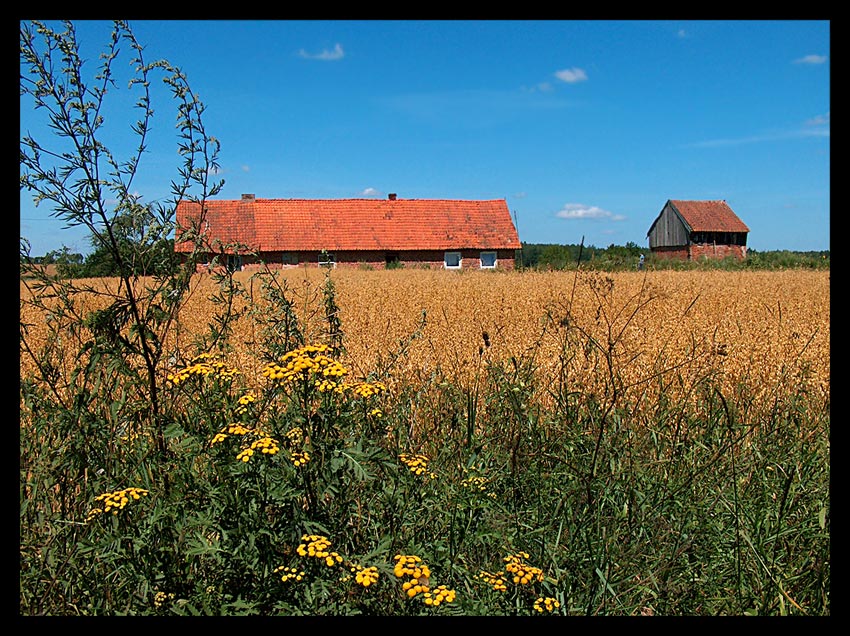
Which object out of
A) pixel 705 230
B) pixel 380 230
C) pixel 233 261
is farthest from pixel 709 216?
pixel 233 261

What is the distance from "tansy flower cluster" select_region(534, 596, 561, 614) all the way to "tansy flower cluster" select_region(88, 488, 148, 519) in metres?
1.42

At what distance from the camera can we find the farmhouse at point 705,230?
180ft

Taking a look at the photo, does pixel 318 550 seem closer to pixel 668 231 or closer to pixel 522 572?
pixel 522 572

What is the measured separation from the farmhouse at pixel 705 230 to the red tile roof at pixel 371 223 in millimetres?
18962

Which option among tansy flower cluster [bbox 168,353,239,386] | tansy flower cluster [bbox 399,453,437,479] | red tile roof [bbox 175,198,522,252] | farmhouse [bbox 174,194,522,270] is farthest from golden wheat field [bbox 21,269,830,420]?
red tile roof [bbox 175,198,522,252]

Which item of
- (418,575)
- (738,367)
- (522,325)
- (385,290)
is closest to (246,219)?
(385,290)

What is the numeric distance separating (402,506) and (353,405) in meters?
0.47

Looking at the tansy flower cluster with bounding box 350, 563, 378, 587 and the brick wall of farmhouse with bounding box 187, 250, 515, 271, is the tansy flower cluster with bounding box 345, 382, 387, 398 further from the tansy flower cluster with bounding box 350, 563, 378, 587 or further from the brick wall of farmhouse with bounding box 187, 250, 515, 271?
the brick wall of farmhouse with bounding box 187, 250, 515, 271

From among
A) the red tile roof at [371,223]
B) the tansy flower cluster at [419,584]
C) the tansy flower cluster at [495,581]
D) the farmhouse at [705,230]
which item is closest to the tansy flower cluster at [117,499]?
the tansy flower cluster at [419,584]

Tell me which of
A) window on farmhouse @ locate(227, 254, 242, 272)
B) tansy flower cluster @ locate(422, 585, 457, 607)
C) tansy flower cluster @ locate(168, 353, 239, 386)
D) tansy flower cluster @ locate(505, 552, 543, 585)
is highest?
window on farmhouse @ locate(227, 254, 242, 272)

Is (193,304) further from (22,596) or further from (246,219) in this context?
(246,219)

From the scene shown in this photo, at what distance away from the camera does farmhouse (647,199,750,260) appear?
2154 inches

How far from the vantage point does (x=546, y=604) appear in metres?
2.06

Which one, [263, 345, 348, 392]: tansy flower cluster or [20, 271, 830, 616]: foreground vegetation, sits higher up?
[263, 345, 348, 392]: tansy flower cluster
